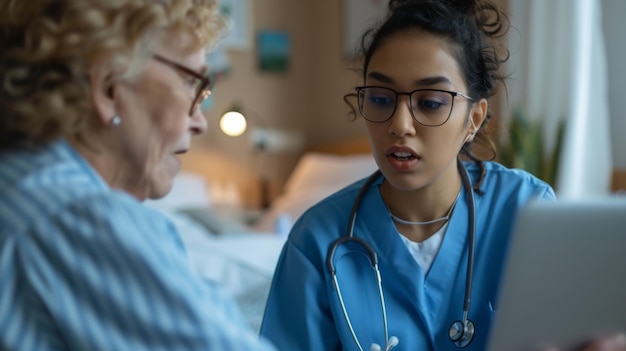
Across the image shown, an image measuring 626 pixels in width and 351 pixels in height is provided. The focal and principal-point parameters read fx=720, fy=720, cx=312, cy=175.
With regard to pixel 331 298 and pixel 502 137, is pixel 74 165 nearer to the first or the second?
pixel 331 298

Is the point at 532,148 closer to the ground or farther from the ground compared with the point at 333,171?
farther from the ground

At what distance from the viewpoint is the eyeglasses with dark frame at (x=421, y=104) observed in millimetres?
1241

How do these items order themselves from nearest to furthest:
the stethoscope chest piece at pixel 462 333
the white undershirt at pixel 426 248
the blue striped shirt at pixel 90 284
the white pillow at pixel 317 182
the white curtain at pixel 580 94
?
the blue striped shirt at pixel 90 284 → the stethoscope chest piece at pixel 462 333 → the white undershirt at pixel 426 248 → the white curtain at pixel 580 94 → the white pillow at pixel 317 182

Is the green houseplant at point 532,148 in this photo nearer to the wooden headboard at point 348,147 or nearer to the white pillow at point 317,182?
the white pillow at point 317,182

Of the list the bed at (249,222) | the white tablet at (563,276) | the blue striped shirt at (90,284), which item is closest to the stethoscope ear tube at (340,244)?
the white tablet at (563,276)

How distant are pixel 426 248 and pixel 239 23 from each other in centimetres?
360

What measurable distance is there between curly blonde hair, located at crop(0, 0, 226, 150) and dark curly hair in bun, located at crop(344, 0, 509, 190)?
60 cm

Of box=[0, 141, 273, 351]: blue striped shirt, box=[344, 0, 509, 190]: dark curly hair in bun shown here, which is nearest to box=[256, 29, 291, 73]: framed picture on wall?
box=[344, 0, 509, 190]: dark curly hair in bun

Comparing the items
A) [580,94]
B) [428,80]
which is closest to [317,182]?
[580,94]

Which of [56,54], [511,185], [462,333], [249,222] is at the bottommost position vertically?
[249,222]

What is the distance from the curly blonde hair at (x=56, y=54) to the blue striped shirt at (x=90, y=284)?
9 centimetres

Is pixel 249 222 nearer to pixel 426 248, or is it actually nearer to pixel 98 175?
pixel 426 248

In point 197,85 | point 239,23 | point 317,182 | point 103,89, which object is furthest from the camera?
point 239,23

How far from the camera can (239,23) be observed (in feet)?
15.3
